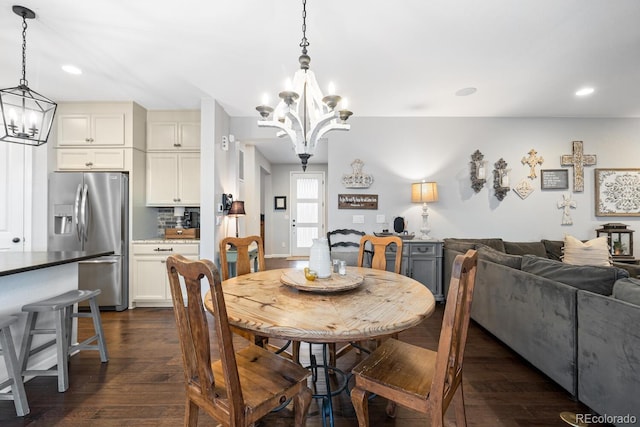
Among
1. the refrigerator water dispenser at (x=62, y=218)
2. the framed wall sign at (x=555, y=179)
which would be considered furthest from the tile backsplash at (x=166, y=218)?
the framed wall sign at (x=555, y=179)

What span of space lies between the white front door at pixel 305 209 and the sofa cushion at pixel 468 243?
12.8ft

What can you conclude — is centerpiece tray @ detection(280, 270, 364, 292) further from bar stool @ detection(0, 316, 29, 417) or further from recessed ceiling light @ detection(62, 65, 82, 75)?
recessed ceiling light @ detection(62, 65, 82, 75)

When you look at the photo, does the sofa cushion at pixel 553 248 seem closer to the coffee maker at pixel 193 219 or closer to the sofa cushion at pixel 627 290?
the sofa cushion at pixel 627 290

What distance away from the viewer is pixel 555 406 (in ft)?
5.64

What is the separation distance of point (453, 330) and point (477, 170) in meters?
3.74

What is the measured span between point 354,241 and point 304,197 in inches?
137

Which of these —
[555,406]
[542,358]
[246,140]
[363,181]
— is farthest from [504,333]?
[246,140]

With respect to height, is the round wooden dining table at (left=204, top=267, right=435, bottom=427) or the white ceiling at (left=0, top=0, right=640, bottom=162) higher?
the white ceiling at (left=0, top=0, right=640, bottom=162)

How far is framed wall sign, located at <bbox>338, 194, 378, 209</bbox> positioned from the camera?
4.16m

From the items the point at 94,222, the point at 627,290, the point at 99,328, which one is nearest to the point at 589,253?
the point at 627,290

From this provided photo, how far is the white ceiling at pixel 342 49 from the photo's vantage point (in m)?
1.95

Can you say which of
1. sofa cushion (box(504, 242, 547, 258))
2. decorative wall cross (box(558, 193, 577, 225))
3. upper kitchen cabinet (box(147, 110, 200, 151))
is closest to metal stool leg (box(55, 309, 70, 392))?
upper kitchen cabinet (box(147, 110, 200, 151))

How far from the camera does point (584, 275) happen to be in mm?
1788

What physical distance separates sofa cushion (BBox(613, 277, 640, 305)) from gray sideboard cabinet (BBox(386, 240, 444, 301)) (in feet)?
7.02
